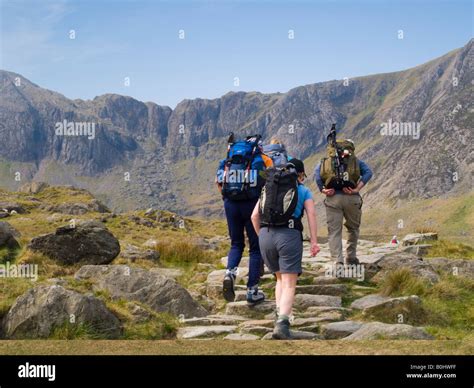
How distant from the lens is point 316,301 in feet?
35.8

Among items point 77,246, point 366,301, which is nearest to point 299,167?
point 366,301

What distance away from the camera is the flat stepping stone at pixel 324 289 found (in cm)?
1182

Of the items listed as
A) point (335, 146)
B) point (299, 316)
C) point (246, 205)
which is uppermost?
point (335, 146)

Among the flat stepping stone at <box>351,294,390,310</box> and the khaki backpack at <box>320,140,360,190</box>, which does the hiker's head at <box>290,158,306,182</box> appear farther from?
the khaki backpack at <box>320,140,360,190</box>

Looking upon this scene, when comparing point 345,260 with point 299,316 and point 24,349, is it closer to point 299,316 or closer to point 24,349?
point 299,316

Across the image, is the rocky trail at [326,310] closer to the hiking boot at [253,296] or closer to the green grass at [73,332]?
the hiking boot at [253,296]

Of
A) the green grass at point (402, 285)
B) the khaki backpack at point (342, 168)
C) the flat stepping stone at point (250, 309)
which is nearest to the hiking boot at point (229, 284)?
the flat stepping stone at point (250, 309)

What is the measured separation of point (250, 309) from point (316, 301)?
1.38m

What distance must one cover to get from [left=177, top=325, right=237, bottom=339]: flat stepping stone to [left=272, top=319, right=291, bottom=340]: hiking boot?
1.16 m

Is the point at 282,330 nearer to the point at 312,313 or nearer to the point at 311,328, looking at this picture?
the point at 311,328
